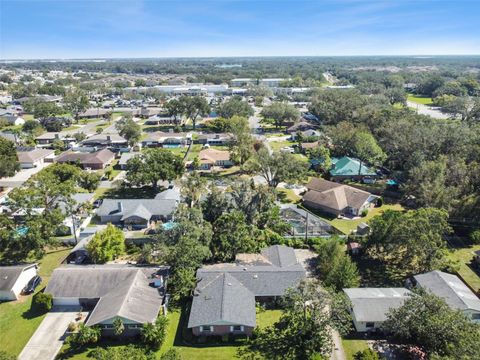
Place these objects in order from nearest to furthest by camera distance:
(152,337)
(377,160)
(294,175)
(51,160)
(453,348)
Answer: (453,348) < (152,337) < (294,175) < (377,160) < (51,160)

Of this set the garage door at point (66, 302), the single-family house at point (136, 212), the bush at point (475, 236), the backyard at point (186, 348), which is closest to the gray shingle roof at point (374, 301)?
the backyard at point (186, 348)

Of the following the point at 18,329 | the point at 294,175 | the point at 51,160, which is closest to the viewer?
the point at 18,329

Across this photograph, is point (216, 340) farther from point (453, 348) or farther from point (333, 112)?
point (333, 112)

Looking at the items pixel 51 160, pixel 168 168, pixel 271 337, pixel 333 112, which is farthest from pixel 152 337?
pixel 333 112

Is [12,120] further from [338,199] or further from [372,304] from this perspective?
[372,304]

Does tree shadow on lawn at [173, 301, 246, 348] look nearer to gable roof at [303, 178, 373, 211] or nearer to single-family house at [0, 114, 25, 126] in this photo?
gable roof at [303, 178, 373, 211]

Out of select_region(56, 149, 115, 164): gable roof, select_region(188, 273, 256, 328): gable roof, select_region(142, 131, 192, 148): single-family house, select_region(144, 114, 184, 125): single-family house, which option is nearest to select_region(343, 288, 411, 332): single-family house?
select_region(188, 273, 256, 328): gable roof

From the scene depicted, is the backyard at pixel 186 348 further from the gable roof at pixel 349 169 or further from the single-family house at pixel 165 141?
the single-family house at pixel 165 141
